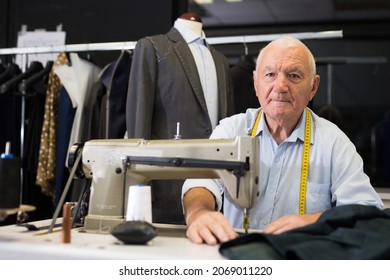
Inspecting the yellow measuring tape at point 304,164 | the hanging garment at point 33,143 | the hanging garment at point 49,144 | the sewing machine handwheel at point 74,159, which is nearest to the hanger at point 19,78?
the hanging garment at point 33,143

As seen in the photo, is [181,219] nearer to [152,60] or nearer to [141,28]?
[152,60]

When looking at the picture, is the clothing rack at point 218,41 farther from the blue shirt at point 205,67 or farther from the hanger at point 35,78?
the blue shirt at point 205,67

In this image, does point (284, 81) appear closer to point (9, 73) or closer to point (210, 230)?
point (210, 230)

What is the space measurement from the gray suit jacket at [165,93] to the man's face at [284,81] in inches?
33.2

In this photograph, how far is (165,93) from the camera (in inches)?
106

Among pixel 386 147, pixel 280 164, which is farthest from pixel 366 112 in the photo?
pixel 280 164

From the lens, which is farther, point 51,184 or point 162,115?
point 51,184

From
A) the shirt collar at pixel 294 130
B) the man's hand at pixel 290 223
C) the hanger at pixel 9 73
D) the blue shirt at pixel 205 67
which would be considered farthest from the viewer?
the hanger at pixel 9 73

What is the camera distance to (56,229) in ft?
5.02

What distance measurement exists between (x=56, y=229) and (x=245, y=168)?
1.95 ft

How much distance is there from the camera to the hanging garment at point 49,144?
3330mm

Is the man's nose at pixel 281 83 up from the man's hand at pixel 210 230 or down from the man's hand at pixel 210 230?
up
